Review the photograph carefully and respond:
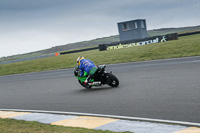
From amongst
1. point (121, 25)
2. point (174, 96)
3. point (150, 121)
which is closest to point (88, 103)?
point (174, 96)

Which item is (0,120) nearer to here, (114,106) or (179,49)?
(114,106)

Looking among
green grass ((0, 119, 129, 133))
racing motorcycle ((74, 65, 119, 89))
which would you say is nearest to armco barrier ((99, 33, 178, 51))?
racing motorcycle ((74, 65, 119, 89))

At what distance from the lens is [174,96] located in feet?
27.7

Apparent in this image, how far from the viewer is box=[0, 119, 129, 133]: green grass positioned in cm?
627

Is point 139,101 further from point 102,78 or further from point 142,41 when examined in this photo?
point 142,41

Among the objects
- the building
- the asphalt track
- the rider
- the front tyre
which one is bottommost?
the asphalt track

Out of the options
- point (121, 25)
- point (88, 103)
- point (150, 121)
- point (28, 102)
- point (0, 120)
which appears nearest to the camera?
point (150, 121)

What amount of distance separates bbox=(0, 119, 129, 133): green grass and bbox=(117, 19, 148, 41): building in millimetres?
44879

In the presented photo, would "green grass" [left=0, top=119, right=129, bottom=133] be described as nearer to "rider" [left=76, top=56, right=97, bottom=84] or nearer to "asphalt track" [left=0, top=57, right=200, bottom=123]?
"asphalt track" [left=0, top=57, right=200, bottom=123]

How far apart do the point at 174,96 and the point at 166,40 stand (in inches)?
958

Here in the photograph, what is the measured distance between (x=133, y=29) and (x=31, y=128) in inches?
1823

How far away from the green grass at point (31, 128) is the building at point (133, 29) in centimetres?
4488

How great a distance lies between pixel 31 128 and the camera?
22.4 ft

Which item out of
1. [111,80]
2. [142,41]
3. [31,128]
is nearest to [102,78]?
[111,80]
